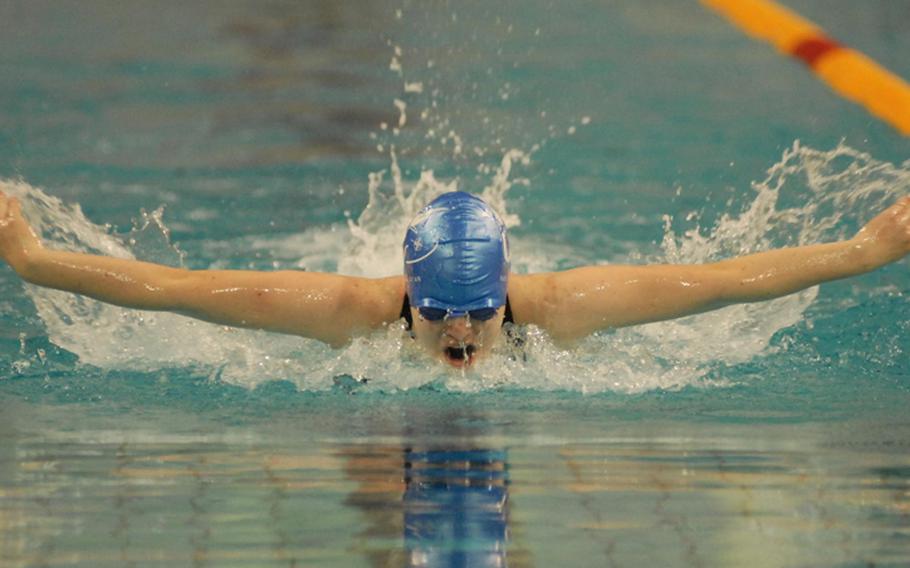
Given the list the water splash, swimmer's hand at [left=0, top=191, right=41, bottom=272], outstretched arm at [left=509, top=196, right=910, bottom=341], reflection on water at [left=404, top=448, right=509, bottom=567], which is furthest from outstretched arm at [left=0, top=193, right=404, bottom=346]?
reflection on water at [left=404, top=448, right=509, bottom=567]

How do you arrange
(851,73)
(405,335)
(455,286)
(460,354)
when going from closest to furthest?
(455,286)
(460,354)
(405,335)
(851,73)

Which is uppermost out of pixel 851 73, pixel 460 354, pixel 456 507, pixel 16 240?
pixel 851 73

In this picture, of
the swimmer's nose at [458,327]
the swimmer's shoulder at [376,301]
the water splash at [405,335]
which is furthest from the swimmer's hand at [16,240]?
the swimmer's nose at [458,327]

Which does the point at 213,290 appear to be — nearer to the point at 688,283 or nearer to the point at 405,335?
the point at 405,335

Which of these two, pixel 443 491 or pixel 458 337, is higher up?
pixel 458 337

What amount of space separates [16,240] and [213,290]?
56 centimetres

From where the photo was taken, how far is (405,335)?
432 centimetres

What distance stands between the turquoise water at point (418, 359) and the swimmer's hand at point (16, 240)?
0.41 meters

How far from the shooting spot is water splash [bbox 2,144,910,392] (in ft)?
14.5

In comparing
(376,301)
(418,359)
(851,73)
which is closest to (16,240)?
(376,301)

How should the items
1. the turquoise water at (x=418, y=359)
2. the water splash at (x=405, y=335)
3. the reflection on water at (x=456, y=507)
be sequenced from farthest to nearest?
1. the water splash at (x=405, y=335)
2. the turquoise water at (x=418, y=359)
3. the reflection on water at (x=456, y=507)

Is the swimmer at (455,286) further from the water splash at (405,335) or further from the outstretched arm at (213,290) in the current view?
the water splash at (405,335)

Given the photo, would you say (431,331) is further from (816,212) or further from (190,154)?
(190,154)

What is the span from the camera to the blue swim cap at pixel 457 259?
404 cm
